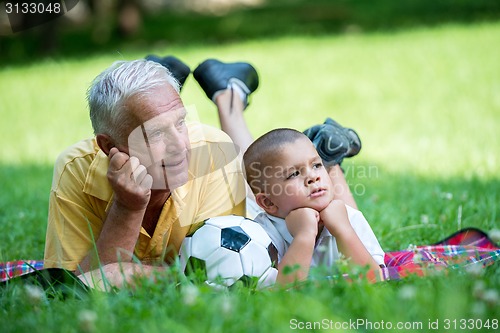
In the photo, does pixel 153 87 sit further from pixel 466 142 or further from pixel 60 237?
pixel 466 142

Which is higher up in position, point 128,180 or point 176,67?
point 176,67

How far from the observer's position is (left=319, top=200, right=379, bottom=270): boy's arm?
3.09 meters

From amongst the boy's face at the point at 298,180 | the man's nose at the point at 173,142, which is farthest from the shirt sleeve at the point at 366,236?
the man's nose at the point at 173,142

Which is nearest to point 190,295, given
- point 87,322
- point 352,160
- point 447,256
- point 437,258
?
point 87,322

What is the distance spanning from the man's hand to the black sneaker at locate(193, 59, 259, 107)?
5.71ft

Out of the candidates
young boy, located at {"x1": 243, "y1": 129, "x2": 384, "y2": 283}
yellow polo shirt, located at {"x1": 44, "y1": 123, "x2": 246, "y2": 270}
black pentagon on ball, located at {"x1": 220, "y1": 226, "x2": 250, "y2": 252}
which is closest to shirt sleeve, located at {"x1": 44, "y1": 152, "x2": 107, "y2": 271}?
yellow polo shirt, located at {"x1": 44, "y1": 123, "x2": 246, "y2": 270}

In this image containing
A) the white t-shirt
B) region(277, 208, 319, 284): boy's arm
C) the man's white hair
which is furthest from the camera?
the white t-shirt

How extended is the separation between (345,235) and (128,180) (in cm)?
97

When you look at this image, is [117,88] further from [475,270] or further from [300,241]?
[475,270]

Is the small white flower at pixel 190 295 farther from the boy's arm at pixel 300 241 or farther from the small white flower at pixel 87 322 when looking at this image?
the boy's arm at pixel 300 241

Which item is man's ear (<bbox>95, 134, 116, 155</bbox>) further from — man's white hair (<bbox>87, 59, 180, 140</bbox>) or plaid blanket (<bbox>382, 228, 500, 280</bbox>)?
plaid blanket (<bbox>382, 228, 500, 280</bbox>)

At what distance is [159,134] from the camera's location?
10.2ft

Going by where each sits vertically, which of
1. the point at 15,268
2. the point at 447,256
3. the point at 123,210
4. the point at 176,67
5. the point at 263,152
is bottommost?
the point at 447,256

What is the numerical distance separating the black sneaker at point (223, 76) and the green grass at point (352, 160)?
100 centimetres
